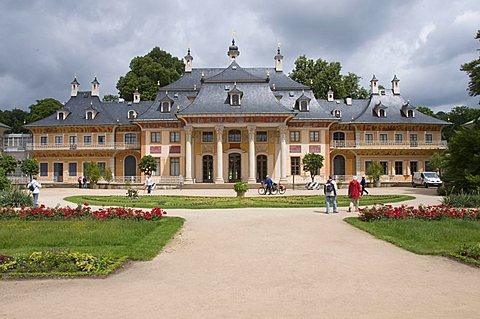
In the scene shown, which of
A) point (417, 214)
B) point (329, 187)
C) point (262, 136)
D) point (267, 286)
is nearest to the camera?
point (267, 286)

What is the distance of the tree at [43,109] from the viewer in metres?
68.4

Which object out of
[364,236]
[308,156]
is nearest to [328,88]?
[308,156]

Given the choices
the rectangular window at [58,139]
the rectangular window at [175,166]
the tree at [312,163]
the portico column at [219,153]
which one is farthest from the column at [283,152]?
the rectangular window at [58,139]

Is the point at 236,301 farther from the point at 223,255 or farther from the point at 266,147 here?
the point at 266,147

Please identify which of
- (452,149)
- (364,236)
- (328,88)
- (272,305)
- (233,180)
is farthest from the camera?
(328,88)

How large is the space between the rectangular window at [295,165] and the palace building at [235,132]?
4.3 inches

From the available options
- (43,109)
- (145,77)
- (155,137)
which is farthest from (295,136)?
(43,109)

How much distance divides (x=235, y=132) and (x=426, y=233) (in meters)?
36.0

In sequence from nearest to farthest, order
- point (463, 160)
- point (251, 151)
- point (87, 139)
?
point (463, 160), point (251, 151), point (87, 139)

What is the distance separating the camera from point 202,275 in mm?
8281

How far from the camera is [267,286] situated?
7.43m

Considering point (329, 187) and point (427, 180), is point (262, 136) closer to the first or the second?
point (427, 180)

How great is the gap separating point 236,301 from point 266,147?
1612 inches

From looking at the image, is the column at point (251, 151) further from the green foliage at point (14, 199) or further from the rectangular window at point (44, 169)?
the green foliage at point (14, 199)
